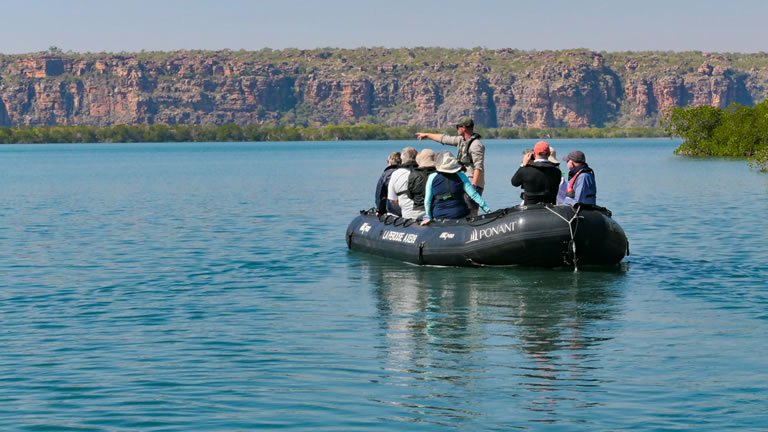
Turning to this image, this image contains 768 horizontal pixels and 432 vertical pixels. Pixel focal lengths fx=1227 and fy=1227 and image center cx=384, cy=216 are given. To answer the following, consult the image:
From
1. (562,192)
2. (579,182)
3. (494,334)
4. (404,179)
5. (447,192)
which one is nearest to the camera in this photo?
(494,334)

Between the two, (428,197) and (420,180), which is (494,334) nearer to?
(428,197)

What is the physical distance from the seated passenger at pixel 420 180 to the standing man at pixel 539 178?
1742mm

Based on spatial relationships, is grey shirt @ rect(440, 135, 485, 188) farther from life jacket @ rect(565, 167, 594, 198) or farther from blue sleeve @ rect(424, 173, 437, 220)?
life jacket @ rect(565, 167, 594, 198)

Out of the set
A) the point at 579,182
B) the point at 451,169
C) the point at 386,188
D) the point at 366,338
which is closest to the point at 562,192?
the point at 579,182

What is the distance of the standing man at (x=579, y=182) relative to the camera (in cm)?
1856

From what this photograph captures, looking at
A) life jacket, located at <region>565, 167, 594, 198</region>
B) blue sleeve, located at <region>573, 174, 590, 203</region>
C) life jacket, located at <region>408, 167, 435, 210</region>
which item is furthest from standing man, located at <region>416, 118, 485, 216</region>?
blue sleeve, located at <region>573, 174, 590, 203</region>

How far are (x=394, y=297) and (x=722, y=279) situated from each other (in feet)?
17.0

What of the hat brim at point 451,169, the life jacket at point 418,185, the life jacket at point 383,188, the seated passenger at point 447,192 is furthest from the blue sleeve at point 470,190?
the life jacket at point 383,188

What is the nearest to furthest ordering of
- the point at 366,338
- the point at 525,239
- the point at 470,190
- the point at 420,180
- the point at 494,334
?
the point at 366,338 → the point at 494,334 → the point at 525,239 → the point at 470,190 → the point at 420,180

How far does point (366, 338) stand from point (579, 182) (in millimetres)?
6063

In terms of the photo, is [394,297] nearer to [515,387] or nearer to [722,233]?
[515,387]

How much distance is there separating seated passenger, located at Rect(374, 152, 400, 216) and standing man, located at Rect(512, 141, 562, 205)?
9.92 ft

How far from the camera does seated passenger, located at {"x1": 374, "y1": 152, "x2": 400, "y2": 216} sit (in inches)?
833

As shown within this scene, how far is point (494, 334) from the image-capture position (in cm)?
1393
